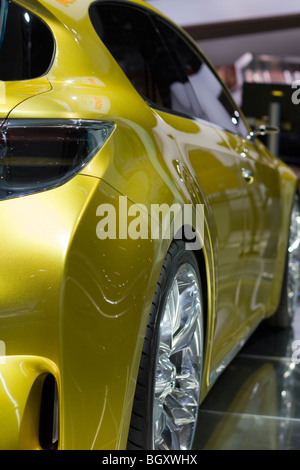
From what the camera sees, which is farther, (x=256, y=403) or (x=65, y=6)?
(x=256, y=403)

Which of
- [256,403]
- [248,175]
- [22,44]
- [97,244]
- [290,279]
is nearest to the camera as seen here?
[97,244]

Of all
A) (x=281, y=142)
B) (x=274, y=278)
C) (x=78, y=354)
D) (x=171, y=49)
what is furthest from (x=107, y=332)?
(x=281, y=142)

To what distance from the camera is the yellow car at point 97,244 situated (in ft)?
4.23

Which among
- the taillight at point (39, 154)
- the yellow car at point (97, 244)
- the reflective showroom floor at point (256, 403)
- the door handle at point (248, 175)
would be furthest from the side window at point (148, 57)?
the reflective showroom floor at point (256, 403)

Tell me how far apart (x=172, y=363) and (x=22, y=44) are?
994 mm

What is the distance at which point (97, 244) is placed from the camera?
1.37 meters

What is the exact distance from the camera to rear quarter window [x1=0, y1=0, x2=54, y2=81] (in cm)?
156

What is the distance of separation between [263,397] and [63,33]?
1855 millimetres

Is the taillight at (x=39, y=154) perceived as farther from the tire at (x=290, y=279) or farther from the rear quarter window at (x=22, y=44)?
the tire at (x=290, y=279)

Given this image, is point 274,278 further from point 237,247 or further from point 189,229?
point 189,229

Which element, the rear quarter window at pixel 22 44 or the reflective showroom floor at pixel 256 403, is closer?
the rear quarter window at pixel 22 44

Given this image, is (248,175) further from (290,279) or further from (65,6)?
(290,279)

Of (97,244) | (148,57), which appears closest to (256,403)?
(148,57)

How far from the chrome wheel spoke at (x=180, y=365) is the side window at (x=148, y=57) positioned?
0.67 metres
